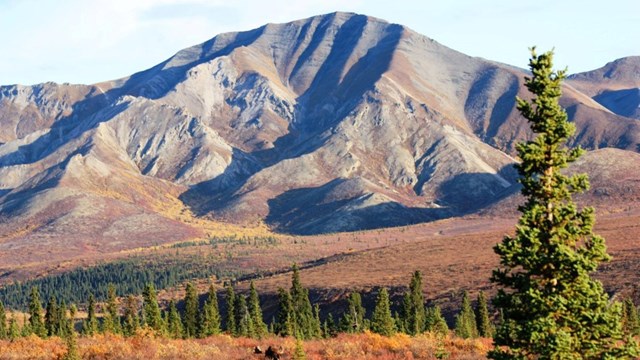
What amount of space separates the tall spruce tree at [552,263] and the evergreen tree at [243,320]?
73813 millimetres

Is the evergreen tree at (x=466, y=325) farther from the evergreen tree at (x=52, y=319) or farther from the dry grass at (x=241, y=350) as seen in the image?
the evergreen tree at (x=52, y=319)

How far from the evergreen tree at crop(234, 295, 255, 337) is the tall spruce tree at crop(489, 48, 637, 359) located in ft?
242

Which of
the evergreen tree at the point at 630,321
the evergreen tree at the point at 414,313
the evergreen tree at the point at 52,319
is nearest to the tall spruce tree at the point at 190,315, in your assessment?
the evergreen tree at the point at 52,319

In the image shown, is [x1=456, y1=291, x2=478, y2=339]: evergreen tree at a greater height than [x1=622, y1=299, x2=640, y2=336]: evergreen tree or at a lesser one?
lesser

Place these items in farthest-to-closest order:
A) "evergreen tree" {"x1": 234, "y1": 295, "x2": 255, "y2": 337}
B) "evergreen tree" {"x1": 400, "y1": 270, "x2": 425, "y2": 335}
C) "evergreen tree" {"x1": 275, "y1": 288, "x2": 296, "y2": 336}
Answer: "evergreen tree" {"x1": 400, "y1": 270, "x2": 425, "y2": 335}
"evergreen tree" {"x1": 234, "y1": 295, "x2": 255, "y2": 337}
"evergreen tree" {"x1": 275, "y1": 288, "x2": 296, "y2": 336}

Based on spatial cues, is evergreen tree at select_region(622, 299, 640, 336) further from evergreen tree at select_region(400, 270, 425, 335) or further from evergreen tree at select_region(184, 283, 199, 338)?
evergreen tree at select_region(184, 283, 199, 338)

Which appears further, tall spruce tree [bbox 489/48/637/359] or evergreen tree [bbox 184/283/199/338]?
evergreen tree [bbox 184/283/199/338]

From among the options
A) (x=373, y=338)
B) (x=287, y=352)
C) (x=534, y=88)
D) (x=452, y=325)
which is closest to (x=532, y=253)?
(x=534, y=88)

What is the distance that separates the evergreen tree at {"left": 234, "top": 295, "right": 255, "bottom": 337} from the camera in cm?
9499

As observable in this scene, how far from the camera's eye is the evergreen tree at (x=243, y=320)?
94994mm

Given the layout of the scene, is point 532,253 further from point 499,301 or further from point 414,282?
point 414,282

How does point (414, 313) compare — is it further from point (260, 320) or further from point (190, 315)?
point (190, 315)

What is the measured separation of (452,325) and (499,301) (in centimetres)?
10185

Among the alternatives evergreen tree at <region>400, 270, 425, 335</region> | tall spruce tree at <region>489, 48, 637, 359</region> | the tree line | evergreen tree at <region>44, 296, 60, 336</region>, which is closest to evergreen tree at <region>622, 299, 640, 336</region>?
the tree line
